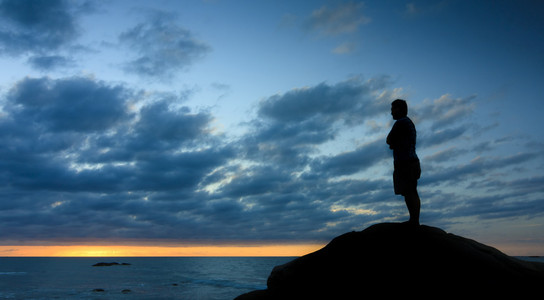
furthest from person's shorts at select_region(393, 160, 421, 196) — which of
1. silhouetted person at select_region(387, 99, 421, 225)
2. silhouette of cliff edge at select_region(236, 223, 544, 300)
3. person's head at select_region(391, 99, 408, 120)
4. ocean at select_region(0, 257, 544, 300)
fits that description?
ocean at select_region(0, 257, 544, 300)

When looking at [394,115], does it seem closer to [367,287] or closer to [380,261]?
[380,261]

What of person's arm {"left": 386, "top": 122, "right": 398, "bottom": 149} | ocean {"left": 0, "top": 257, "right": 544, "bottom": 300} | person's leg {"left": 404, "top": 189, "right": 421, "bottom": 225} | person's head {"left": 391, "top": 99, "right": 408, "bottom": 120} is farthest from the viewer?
ocean {"left": 0, "top": 257, "right": 544, "bottom": 300}

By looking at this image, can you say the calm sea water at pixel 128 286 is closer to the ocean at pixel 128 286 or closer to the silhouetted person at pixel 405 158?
the ocean at pixel 128 286

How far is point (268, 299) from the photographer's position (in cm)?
911

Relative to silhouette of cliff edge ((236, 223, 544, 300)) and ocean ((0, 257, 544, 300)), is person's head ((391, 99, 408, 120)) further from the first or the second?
ocean ((0, 257, 544, 300))

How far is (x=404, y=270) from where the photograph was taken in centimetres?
721

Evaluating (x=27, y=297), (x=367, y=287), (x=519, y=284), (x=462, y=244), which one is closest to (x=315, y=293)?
(x=367, y=287)

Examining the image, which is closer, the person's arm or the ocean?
the person's arm

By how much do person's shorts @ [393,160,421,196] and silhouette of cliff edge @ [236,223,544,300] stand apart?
0.96 metres

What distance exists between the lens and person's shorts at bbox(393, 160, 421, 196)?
324 inches

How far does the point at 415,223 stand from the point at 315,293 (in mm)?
2969

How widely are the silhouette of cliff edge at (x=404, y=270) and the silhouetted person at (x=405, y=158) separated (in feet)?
2.22

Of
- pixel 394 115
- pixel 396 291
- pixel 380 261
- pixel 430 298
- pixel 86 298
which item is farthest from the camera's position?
pixel 86 298

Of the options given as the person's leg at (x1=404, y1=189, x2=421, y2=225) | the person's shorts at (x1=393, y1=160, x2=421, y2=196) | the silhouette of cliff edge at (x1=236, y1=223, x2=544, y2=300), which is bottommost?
the silhouette of cliff edge at (x1=236, y1=223, x2=544, y2=300)
